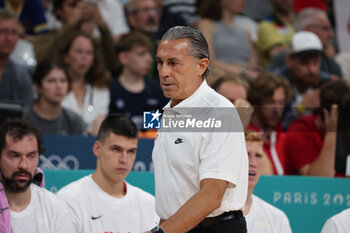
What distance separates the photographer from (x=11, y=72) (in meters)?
6.79

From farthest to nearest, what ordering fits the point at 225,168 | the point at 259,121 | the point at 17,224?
the point at 259,121, the point at 17,224, the point at 225,168

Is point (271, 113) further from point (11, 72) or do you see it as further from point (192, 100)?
point (192, 100)

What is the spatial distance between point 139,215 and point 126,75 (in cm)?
253

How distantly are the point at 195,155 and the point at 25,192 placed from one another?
6.09ft

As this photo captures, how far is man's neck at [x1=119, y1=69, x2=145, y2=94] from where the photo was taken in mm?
7070

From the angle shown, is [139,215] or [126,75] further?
[126,75]

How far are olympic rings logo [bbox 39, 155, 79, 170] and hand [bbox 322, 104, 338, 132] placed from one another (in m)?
2.06

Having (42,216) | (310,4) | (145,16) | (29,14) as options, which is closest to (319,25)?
(310,4)

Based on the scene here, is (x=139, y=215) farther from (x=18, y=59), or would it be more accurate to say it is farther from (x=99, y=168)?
(x=18, y=59)

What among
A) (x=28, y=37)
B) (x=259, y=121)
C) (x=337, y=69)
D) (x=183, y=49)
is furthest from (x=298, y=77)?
(x=183, y=49)

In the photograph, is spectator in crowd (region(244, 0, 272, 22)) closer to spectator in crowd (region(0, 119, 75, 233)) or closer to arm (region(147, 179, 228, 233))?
spectator in crowd (region(0, 119, 75, 233))

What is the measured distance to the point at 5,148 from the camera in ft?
15.0

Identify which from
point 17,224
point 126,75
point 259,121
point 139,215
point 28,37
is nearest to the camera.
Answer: point 17,224

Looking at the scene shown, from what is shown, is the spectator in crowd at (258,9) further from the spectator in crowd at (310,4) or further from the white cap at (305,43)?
the white cap at (305,43)
